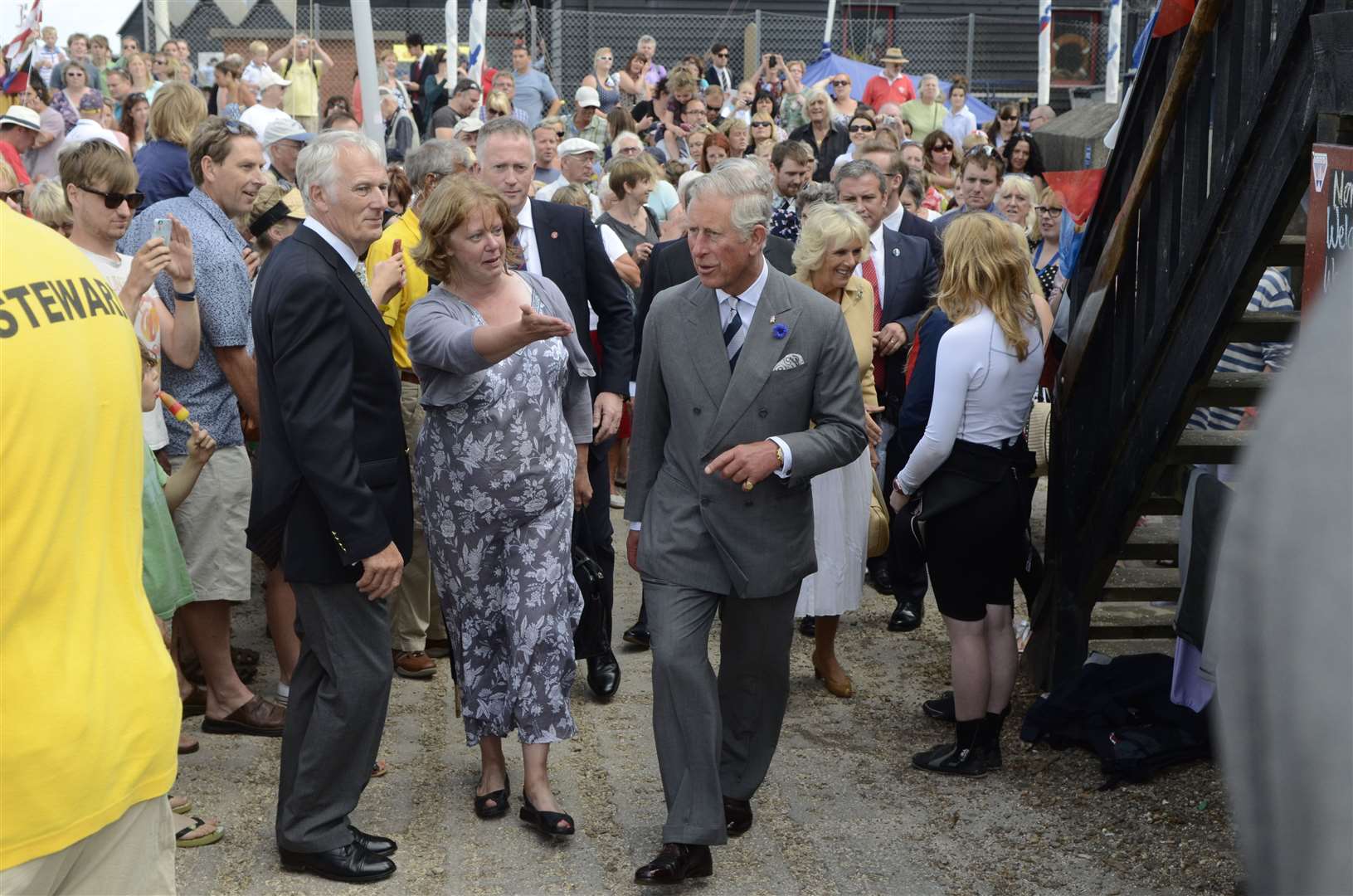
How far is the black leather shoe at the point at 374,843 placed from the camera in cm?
441

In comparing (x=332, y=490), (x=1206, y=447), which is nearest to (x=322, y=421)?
(x=332, y=490)

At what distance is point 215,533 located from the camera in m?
5.38

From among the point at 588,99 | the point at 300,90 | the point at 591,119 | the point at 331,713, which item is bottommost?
the point at 331,713

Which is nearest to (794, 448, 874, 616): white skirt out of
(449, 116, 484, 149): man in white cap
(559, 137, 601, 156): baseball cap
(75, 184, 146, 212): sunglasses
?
(75, 184, 146, 212): sunglasses

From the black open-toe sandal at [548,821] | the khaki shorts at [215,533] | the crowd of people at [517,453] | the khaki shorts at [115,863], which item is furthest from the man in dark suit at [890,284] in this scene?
the khaki shorts at [115,863]

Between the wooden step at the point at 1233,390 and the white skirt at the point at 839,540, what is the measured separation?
1.39 meters

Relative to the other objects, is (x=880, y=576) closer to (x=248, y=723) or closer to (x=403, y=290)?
(x=403, y=290)

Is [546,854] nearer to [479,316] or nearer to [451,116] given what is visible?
[479,316]

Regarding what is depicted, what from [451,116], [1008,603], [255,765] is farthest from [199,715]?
[451,116]

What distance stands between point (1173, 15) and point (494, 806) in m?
3.38

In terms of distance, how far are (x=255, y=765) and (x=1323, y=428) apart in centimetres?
412

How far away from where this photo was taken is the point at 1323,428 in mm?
1986

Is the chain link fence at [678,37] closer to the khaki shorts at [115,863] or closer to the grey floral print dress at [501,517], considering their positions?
the grey floral print dress at [501,517]

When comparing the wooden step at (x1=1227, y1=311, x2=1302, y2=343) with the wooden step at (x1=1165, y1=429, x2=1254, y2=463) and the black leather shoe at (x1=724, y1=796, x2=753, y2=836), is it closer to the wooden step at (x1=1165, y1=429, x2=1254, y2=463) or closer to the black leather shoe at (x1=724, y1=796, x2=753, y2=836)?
the wooden step at (x1=1165, y1=429, x2=1254, y2=463)
